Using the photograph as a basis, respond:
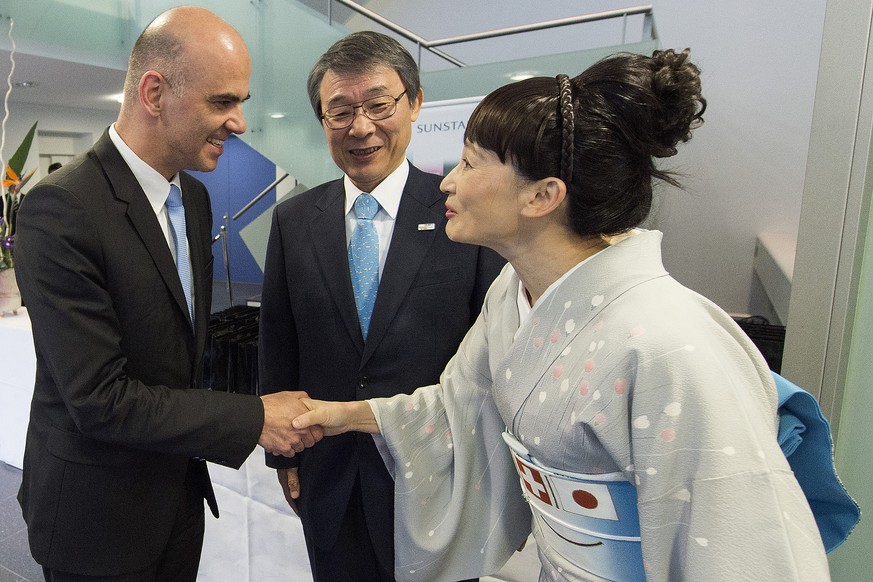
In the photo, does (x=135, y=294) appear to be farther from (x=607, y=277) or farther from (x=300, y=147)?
(x=300, y=147)

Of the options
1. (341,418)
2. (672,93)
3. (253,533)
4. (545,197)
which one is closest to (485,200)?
(545,197)

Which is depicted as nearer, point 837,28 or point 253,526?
point 837,28

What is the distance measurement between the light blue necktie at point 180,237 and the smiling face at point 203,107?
5 centimetres

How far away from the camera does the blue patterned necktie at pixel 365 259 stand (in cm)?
121

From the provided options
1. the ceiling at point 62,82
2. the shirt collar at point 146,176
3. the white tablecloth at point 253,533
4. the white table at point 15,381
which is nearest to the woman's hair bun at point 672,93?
the shirt collar at point 146,176

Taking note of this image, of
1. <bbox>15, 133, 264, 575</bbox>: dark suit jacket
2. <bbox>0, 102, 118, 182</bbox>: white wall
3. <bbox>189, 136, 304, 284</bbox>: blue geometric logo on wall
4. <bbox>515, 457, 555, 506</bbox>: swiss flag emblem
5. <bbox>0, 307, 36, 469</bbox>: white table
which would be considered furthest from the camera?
<bbox>0, 102, 118, 182</bbox>: white wall

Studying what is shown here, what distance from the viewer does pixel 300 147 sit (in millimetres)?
3975

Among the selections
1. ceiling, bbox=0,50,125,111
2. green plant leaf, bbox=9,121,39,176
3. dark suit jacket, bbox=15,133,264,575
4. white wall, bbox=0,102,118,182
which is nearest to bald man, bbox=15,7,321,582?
dark suit jacket, bbox=15,133,264,575

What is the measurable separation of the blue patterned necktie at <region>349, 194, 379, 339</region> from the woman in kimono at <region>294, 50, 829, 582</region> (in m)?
0.32

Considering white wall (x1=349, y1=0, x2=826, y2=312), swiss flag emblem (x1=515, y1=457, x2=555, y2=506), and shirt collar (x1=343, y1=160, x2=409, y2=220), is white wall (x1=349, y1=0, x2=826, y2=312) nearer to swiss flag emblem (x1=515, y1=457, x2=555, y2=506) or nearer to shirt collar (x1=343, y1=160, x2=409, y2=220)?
shirt collar (x1=343, y1=160, x2=409, y2=220)

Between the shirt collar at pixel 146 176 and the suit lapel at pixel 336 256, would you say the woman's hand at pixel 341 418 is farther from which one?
the shirt collar at pixel 146 176

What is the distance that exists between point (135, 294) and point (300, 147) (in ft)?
10.3

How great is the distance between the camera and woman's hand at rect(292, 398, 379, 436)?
1104mm

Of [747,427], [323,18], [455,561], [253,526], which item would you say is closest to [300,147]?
[323,18]
